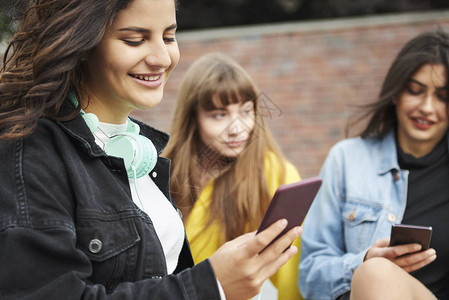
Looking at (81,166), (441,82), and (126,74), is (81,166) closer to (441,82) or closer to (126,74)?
(126,74)

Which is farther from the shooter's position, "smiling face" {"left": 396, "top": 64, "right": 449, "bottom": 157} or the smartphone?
"smiling face" {"left": 396, "top": 64, "right": 449, "bottom": 157}

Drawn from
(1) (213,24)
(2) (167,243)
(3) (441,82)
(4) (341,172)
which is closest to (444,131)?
(3) (441,82)

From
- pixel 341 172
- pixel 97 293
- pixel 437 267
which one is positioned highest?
pixel 97 293

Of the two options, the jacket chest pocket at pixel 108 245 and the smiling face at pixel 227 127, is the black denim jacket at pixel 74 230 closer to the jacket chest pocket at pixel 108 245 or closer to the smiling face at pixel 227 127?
the jacket chest pocket at pixel 108 245

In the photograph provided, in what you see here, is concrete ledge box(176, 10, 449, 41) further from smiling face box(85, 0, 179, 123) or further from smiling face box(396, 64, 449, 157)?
smiling face box(85, 0, 179, 123)

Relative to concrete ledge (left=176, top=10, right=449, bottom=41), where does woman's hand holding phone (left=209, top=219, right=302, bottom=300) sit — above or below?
below

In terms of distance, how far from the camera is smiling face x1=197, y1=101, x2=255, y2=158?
254 cm

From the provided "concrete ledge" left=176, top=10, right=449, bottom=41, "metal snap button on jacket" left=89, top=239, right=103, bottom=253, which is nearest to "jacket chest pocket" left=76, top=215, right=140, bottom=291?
"metal snap button on jacket" left=89, top=239, right=103, bottom=253

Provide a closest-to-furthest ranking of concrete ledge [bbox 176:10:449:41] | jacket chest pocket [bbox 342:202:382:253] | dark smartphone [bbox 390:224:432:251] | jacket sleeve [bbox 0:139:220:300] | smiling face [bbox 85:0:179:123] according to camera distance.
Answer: jacket sleeve [bbox 0:139:220:300]
smiling face [bbox 85:0:179:123]
dark smartphone [bbox 390:224:432:251]
jacket chest pocket [bbox 342:202:382:253]
concrete ledge [bbox 176:10:449:41]

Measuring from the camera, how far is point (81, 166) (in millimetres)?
1244

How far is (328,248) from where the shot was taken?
2.49 metres

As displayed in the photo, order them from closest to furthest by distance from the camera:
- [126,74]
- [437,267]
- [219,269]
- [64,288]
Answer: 1. [64,288]
2. [219,269]
3. [126,74]
4. [437,267]

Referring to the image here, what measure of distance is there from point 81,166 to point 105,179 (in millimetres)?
75

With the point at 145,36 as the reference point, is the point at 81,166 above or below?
below
